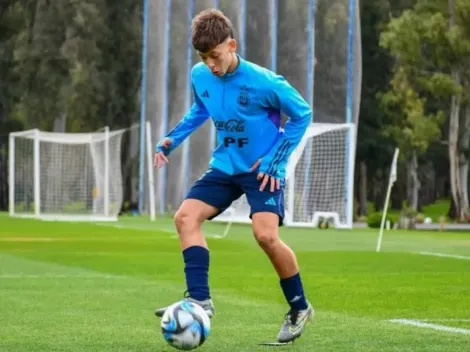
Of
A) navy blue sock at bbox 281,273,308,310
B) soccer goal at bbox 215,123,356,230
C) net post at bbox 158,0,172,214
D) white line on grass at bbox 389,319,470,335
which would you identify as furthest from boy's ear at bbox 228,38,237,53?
net post at bbox 158,0,172,214

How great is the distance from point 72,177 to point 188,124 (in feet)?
115

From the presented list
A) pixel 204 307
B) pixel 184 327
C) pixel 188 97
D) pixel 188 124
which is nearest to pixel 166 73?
pixel 188 97

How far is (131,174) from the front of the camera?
192 feet

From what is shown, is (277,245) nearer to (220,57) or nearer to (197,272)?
(197,272)

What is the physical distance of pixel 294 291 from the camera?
9016 millimetres

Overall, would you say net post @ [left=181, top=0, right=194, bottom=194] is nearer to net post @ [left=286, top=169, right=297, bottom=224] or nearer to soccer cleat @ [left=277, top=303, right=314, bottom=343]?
net post @ [left=286, top=169, right=297, bottom=224]

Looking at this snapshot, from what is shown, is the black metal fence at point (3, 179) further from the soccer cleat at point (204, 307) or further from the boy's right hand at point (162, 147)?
the soccer cleat at point (204, 307)

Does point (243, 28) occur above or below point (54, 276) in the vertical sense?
above

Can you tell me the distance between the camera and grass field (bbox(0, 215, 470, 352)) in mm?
9031

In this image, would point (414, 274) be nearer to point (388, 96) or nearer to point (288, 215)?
point (288, 215)

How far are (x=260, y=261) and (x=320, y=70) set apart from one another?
21717 mm

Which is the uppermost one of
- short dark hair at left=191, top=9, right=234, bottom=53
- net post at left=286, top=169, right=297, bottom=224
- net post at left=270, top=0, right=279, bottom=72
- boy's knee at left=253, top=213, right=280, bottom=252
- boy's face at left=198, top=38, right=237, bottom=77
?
net post at left=270, top=0, right=279, bottom=72

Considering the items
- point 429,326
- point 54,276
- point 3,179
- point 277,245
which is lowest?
point 3,179

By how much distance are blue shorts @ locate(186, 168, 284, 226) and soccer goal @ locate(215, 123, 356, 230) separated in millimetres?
26130
